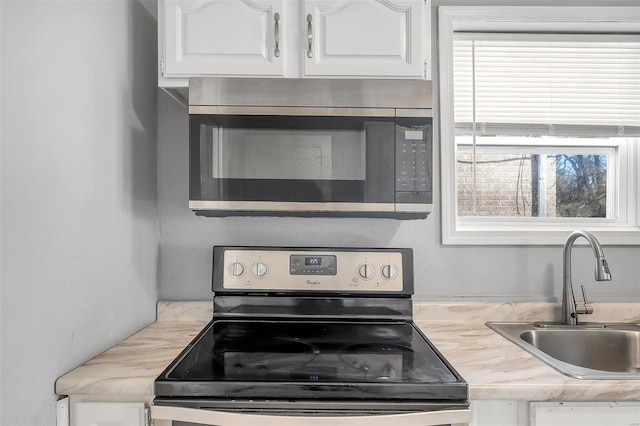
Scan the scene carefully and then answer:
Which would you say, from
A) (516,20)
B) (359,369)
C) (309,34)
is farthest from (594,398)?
(516,20)

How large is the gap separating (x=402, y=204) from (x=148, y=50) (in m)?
1.02

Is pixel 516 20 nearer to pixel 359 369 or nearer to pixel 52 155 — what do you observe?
pixel 359 369

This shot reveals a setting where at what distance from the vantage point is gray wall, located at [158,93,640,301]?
1634mm

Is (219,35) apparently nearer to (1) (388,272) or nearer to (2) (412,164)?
(2) (412,164)

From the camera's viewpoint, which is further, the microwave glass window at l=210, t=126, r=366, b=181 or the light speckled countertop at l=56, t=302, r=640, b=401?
the microwave glass window at l=210, t=126, r=366, b=181

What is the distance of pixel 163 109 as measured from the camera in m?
1.63

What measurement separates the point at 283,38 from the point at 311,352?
36.1 inches

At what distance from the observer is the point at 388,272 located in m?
1.48

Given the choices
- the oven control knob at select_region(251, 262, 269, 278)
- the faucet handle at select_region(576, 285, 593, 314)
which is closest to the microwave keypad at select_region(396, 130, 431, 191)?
the oven control knob at select_region(251, 262, 269, 278)

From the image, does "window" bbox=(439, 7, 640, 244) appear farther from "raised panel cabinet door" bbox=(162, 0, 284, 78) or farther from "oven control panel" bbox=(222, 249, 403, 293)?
"raised panel cabinet door" bbox=(162, 0, 284, 78)

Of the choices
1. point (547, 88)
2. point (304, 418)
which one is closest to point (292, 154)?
point (304, 418)

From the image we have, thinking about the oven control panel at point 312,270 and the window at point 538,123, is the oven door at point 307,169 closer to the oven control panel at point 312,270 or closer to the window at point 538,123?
the oven control panel at point 312,270

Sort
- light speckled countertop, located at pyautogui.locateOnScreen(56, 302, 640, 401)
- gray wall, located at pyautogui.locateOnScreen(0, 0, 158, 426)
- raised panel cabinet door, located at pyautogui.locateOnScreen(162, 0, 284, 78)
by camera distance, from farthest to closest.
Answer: raised panel cabinet door, located at pyautogui.locateOnScreen(162, 0, 284, 78), light speckled countertop, located at pyautogui.locateOnScreen(56, 302, 640, 401), gray wall, located at pyautogui.locateOnScreen(0, 0, 158, 426)

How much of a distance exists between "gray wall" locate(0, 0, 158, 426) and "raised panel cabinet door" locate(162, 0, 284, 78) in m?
0.17
